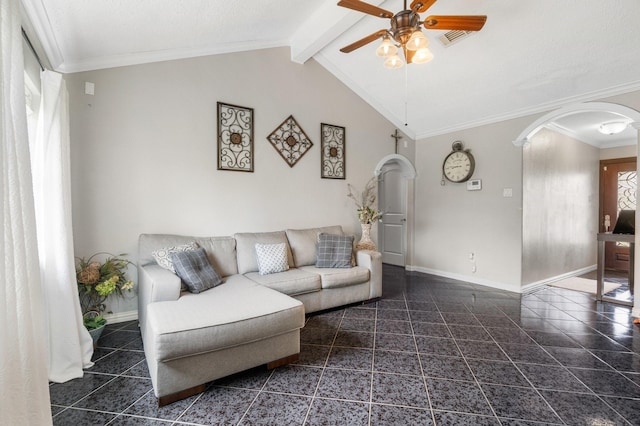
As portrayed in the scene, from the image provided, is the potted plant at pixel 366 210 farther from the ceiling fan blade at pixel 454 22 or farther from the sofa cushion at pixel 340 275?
the ceiling fan blade at pixel 454 22

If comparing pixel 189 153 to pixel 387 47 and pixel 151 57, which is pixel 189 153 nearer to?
pixel 151 57

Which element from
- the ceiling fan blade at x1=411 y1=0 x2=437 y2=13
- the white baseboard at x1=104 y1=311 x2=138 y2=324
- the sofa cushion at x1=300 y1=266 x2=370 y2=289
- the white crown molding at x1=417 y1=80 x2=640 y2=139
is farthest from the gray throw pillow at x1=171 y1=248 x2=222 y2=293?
the white crown molding at x1=417 y1=80 x2=640 y2=139

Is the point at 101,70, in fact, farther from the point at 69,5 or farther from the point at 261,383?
the point at 261,383

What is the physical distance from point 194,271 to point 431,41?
11.9 ft

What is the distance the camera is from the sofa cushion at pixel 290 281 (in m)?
2.91

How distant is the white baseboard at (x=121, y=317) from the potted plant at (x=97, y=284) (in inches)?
3.4

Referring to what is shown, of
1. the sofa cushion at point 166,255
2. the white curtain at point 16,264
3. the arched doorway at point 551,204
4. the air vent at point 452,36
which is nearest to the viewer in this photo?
the white curtain at point 16,264

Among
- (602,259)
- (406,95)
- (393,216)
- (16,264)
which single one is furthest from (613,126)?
(16,264)

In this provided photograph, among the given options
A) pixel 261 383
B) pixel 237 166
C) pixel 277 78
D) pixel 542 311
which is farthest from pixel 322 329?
pixel 277 78

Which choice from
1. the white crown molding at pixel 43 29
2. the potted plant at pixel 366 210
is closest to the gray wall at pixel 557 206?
the potted plant at pixel 366 210

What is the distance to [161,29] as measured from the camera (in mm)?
2766

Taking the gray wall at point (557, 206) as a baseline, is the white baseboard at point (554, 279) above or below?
below

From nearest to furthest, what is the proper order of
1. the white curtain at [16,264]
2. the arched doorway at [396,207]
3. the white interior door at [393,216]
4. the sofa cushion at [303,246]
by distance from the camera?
the white curtain at [16,264]
the sofa cushion at [303,246]
the arched doorway at [396,207]
the white interior door at [393,216]

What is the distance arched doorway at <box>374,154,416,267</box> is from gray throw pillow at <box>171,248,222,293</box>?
3.52 metres
